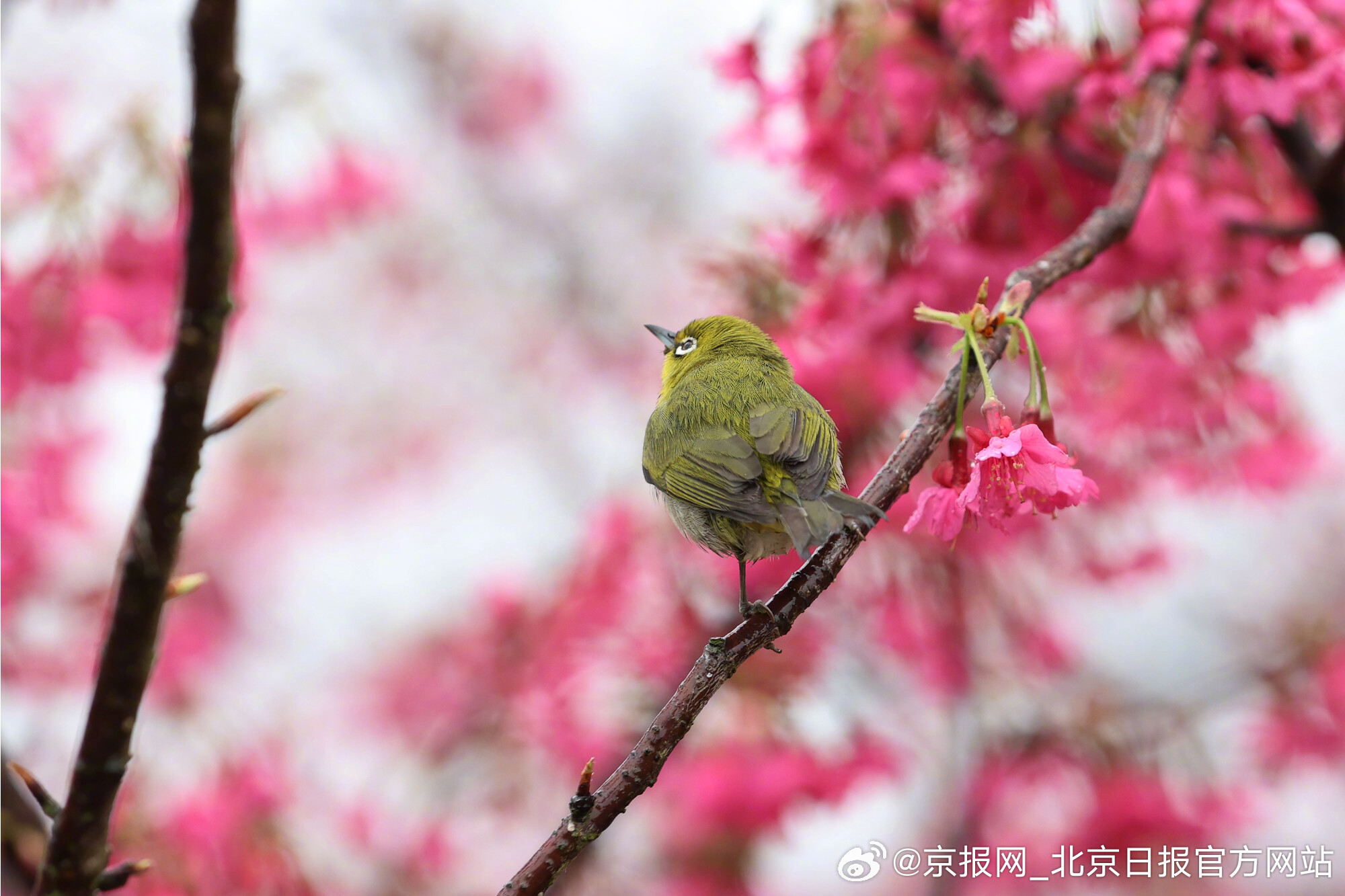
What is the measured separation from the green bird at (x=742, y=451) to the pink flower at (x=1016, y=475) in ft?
0.72

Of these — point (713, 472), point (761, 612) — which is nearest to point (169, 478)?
point (761, 612)

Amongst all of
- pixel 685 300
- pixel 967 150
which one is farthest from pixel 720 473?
pixel 685 300

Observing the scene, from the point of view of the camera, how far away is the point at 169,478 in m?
1.02

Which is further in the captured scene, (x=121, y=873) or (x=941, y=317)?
(x=941, y=317)

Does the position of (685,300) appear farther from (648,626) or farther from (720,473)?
(720,473)

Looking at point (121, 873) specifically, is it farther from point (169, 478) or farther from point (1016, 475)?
point (1016, 475)

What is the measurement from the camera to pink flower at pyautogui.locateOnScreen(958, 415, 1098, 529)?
1324 millimetres

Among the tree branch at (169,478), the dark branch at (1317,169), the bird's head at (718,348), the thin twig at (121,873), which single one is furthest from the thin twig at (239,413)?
the dark branch at (1317,169)

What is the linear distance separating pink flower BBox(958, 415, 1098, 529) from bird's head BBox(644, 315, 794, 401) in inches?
30.3

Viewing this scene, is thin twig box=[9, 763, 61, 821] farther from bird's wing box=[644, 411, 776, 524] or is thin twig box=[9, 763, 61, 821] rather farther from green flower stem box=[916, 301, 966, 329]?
green flower stem box=[916, 301, 966, 329]

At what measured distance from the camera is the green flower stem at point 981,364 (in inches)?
51.4

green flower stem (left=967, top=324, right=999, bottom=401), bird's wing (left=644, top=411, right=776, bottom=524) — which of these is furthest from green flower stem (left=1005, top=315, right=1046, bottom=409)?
bird's wing (left=644, top=411, right=776, bottom=524)

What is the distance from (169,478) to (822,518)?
87cm

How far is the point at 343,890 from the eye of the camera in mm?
3613
